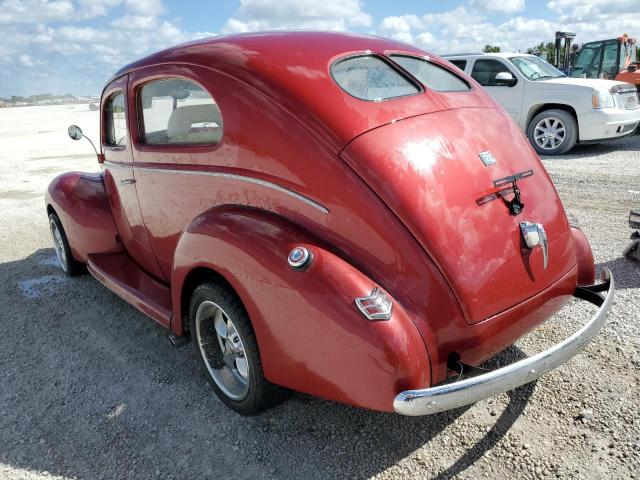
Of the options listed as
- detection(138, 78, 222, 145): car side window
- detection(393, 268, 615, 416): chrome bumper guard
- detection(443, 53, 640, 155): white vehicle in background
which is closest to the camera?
detection(393, 268, 615, 416): chrome bumper guard

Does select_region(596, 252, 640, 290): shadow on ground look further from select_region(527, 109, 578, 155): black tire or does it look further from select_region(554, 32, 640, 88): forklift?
select_region(554, 32, 640, 88): forklift

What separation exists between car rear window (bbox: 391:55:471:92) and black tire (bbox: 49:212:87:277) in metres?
3.20

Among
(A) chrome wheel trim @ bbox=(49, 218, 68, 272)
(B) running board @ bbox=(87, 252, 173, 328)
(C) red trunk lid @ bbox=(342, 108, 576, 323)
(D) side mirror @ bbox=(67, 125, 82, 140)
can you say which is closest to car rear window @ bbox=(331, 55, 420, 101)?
(C) red trunk lid @ bbox=(342, 108, 576, 323)

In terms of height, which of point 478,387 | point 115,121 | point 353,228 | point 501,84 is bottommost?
point 478,387

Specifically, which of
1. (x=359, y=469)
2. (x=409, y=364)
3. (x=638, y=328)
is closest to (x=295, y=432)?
(x=359, y=469)

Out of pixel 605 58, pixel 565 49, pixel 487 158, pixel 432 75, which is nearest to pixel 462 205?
pixel 487 158

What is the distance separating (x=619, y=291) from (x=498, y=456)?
2.24 meters

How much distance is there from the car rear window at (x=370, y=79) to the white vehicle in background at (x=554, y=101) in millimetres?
7501

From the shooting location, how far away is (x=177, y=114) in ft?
10.3

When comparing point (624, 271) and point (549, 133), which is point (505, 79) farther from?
point (624, 271)

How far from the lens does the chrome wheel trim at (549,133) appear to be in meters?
9.52

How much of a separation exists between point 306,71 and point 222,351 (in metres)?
1.56

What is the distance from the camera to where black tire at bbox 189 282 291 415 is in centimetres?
244

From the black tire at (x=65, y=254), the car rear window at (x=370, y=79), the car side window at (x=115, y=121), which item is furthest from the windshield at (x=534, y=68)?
the black tire at (x=65, y=254)
